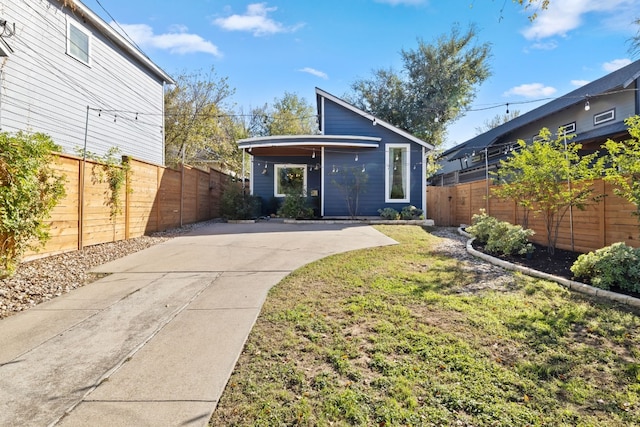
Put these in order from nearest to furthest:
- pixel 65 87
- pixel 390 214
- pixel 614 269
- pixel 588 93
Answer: pixel 614 269 < pixel 65 87 < pixel 390 214 < pixel 588 93

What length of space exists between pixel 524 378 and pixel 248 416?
1.99 metres

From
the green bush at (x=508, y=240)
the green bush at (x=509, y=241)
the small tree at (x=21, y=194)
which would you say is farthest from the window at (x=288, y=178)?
the small tree at (x=21, y=194)

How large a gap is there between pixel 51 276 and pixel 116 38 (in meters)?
8.94

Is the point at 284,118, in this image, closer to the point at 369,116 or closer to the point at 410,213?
the point at 369,116

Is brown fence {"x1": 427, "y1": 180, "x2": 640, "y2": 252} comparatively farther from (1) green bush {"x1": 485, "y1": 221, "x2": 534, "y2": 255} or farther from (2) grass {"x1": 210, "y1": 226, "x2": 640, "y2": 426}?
(2) grass {"x1": 210, "y1": 226, "x2": 640, "y2": 426}

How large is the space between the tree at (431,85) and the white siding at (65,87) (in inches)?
601

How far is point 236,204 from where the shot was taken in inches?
496

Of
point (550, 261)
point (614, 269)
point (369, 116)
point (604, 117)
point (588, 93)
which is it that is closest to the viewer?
point (614, 269)

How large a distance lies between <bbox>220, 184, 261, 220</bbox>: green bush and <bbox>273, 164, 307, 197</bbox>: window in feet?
7.03

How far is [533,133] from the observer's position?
16312 millimetres

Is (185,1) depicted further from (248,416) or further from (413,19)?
(248,416)

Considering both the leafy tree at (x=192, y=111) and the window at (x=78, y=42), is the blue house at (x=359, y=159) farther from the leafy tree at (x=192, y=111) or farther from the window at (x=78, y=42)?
the leafy tree at (x=192, y=111)

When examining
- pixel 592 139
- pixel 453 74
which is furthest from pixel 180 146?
pixel 592 139

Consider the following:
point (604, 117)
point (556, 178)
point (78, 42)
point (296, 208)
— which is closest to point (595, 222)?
point (556, 178)
